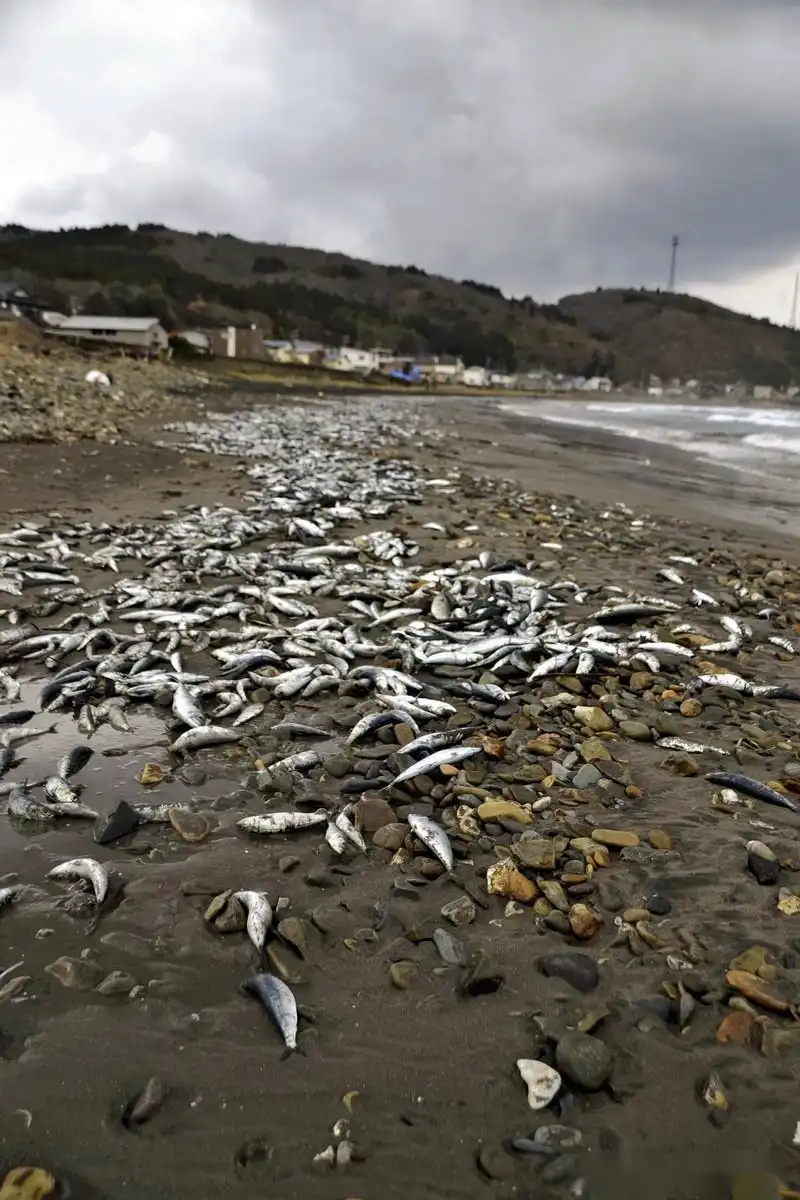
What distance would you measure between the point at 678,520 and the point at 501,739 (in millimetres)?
9105

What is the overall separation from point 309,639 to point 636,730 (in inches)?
106

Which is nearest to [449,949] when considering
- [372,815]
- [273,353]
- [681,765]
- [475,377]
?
[372,815]

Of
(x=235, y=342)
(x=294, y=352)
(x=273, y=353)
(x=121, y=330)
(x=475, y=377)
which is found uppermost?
(x=235, y=342)

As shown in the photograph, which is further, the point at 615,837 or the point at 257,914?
the point at 615,837

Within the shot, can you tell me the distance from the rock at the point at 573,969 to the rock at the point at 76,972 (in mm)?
1643

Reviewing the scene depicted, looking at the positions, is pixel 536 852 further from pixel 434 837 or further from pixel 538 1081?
pixel 538 1081

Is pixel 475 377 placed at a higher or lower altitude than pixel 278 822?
higher

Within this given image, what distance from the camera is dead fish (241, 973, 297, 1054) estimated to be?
7.68 feet

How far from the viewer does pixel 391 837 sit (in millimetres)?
3385

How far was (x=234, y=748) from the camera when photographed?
4223mm

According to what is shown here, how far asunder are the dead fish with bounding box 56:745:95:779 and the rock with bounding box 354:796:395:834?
1612 mm

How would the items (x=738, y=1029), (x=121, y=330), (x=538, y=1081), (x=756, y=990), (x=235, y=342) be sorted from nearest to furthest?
(x=538, y=1081) → (x=738, y=1029) → (x=756, y=990) → (x=121, y=330) → (x=235, y=342)

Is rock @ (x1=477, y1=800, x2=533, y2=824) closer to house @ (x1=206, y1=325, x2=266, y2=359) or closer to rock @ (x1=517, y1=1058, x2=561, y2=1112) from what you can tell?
rock @ (x1=517, y1=1058, x2=561, y2=1112)

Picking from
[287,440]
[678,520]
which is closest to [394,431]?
[287,440]
